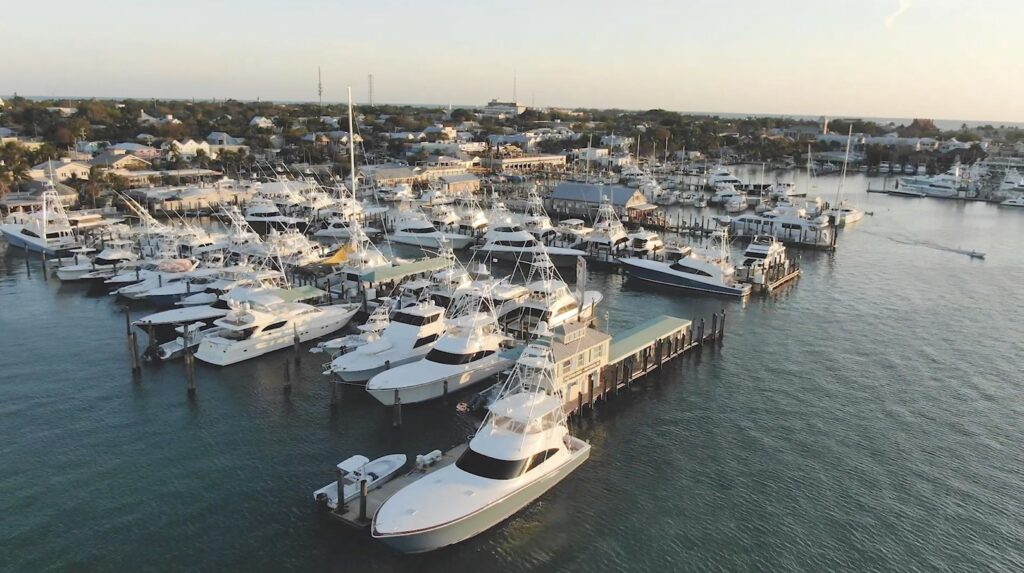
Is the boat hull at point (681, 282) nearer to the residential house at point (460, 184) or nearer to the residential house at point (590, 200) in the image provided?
the residential house at point (590, 200)

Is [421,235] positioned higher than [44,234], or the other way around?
[44,234]

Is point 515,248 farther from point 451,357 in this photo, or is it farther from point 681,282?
point 451,357

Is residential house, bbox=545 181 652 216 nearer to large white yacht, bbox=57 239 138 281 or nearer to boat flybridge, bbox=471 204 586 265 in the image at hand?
boat flybridge, bbox=471 204 586 265

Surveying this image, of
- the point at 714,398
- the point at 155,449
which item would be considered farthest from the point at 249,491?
the point at 714,398

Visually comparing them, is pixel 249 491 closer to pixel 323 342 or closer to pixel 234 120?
pixel 323 342

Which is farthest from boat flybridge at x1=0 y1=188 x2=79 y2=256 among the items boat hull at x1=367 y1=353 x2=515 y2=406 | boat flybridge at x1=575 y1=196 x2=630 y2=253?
boat flybridge at x1=575 y1=196 x2=630 y2=253

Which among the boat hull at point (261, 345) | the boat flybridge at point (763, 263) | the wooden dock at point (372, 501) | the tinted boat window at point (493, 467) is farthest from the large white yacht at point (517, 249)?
the tinted boat window at point (493, 467)

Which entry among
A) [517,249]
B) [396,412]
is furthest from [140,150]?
[396,412]
